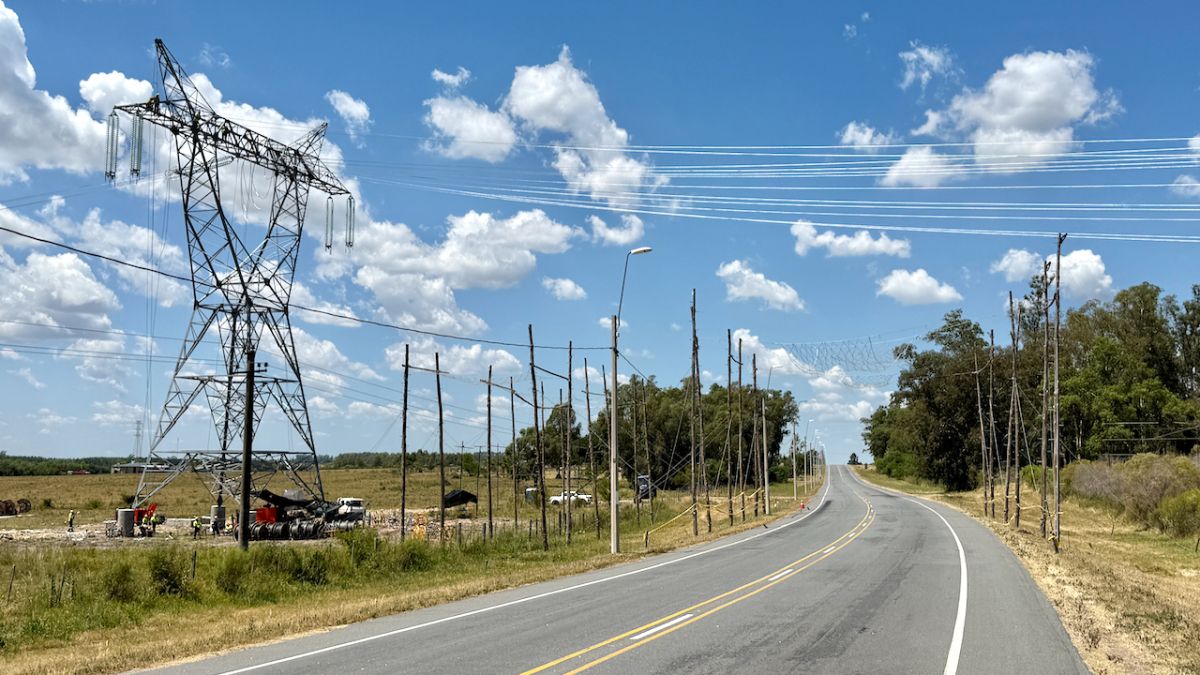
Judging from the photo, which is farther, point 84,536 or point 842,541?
point 84,536

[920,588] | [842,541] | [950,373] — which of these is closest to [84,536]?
[842,541]

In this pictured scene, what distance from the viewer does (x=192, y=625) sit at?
1630cm

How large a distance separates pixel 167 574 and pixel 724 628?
43.6 feet

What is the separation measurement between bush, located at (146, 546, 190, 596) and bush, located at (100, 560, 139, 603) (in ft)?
1.40

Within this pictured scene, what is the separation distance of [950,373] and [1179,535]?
145ft

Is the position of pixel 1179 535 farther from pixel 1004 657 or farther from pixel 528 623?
pixel 528 623

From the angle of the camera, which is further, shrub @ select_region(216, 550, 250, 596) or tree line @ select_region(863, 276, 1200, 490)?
tree line @ select_region(863, 276, 1200, 490)

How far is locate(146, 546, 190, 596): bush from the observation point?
773 inches

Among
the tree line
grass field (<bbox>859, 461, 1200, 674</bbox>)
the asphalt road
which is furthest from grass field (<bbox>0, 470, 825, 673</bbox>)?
the tree line

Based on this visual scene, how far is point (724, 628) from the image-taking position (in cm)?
1357

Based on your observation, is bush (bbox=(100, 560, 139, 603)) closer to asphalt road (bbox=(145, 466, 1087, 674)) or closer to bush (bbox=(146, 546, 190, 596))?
bush (bbox=(146, 546, 190, 596))

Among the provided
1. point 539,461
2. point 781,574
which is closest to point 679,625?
point 781,574

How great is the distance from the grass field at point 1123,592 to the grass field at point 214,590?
11681 mm

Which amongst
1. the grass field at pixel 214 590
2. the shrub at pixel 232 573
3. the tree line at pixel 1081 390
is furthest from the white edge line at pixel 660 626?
the tree line at pixel 1081 390
